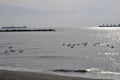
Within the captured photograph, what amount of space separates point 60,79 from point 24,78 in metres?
3.08

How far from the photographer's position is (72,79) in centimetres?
2019

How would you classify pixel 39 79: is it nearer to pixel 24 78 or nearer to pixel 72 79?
pixel 24 78

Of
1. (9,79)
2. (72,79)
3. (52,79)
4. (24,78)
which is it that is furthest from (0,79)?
(72,79)

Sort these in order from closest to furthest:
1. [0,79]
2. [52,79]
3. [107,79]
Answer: [0,79] < [52,79] < [107,79]

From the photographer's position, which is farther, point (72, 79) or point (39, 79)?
point (72, 79)

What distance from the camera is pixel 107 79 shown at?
72.3ft

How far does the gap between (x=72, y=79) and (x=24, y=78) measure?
4077mm

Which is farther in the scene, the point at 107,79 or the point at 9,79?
the point at 107,79

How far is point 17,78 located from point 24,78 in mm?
510

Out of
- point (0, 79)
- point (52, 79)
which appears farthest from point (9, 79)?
point (52, 79)

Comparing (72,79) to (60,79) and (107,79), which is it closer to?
(60,79)

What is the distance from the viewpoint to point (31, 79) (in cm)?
1830

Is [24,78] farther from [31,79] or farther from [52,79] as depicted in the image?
[52,79]

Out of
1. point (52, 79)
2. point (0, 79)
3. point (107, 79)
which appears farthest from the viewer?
point (107, 79)
